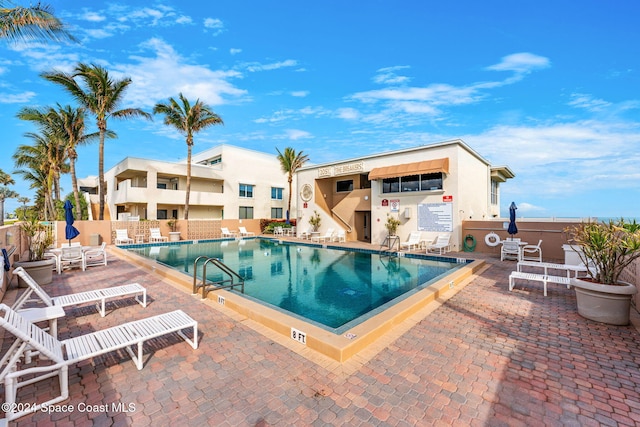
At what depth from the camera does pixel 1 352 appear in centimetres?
381

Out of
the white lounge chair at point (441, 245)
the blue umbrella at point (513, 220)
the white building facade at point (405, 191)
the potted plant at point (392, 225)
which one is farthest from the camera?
the potted plant at point (392, 225)

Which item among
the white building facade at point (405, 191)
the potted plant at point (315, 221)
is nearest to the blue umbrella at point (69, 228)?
the potted plant at point (315, 221)

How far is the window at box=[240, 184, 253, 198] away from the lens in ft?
97.9

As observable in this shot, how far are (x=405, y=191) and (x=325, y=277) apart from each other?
29.2 ft

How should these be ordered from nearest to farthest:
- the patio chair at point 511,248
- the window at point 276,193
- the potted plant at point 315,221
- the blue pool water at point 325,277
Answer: the blue pool water at point 325,277 < the patio chair at point 511,248 < the potted plant at point 315,221 < the window at point 276,193

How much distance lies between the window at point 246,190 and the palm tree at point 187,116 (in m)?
8.35

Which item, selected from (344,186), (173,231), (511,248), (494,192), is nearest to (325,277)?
(511,248)

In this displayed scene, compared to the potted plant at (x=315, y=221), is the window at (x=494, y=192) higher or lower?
higher

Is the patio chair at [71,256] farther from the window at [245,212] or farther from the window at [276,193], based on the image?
the window at [276,193]

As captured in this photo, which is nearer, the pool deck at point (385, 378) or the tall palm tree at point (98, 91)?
the pool deck at point (385, 378)

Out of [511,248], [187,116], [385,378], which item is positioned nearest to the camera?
[385,378]

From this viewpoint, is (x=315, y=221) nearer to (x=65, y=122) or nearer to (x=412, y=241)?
(x=412, y=241)

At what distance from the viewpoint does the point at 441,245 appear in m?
13.8

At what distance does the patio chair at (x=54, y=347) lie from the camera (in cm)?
256
